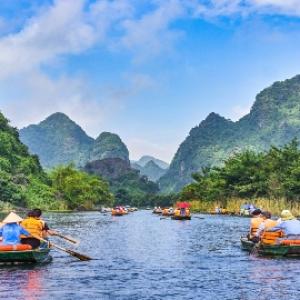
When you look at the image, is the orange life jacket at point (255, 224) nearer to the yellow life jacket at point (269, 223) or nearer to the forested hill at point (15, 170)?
the yellow life jacket at point (269, 223)

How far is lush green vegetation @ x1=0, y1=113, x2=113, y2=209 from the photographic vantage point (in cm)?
9081

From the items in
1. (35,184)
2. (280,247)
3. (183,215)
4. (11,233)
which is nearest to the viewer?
(11,233)

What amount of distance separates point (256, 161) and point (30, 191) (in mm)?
38172

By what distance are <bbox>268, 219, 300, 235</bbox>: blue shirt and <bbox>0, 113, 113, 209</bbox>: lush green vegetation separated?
68655mm

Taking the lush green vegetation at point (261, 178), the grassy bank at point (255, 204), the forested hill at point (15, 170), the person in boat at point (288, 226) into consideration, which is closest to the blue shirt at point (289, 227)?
the person in boat at point (288, 226)

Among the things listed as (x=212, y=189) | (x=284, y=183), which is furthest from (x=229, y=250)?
(x=212, y=189)

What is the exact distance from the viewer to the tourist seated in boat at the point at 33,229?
19827 mm

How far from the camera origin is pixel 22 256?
62.2ft

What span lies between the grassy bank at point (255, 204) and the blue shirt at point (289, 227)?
142 feet

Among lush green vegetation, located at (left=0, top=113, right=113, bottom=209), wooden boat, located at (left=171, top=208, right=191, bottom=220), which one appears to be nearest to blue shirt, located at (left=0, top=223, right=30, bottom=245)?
wooden boat, located at (left=171, top=208, right=191, bottom=220)

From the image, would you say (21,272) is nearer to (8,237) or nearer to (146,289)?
(8,237)

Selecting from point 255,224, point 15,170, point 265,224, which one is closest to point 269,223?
point 265,224

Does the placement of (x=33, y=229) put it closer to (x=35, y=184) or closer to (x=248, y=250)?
(x=248, y=250)

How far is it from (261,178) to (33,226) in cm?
6546
